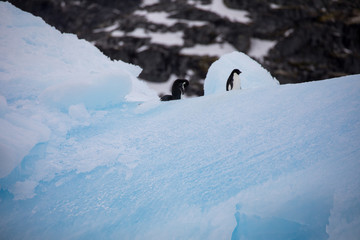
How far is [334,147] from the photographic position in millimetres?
997

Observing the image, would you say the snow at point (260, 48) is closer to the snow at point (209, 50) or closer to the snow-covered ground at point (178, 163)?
the snow at point (209, 50)

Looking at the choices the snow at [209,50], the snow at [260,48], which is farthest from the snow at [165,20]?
the snow at [260,48]

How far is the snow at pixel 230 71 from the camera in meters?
3.85

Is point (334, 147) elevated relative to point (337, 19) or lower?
lower

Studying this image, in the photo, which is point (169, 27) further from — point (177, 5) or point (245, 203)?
point (245, 203)

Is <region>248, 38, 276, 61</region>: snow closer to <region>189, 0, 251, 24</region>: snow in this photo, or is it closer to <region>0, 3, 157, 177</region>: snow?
<region>189, 0, 251, 24</region>: snow

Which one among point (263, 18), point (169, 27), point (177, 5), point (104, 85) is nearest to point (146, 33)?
point (169, 27)

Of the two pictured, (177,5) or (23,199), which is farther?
(177,5)

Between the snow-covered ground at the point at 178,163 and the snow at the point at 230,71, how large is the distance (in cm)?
226

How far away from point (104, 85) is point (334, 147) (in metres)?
1.41

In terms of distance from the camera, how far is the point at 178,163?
1.15 metres

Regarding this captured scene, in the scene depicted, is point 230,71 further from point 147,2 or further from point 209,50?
point 147,2

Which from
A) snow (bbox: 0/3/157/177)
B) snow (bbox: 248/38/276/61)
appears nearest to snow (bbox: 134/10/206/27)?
snow (bbox: 248/38/276/61)

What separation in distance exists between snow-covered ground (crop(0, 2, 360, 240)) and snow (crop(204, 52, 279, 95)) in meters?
2.26
